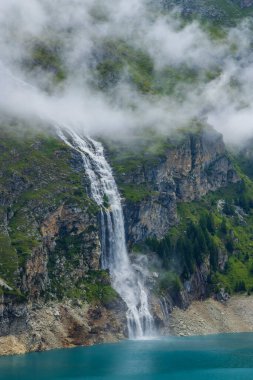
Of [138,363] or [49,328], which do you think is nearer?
[138,363]

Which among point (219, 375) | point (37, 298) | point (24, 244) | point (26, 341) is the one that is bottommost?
point (219, 375)

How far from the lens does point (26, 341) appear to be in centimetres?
17288

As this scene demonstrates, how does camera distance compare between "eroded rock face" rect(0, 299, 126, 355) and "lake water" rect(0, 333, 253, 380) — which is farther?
"eroded rock face" rect(0, 299, 126, 355)

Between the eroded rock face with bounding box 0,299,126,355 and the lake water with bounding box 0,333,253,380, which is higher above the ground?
the eroded rock face with bounding box 0,299,126,355

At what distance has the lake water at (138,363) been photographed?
136 meters

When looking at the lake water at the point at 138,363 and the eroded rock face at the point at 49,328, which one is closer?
the lake water at the point at 138,363

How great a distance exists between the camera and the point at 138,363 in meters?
152

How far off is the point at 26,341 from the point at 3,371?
34.5 meters

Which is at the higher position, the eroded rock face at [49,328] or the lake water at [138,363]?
the eroded rock face at [49,328]

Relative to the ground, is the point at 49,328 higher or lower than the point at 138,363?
higher

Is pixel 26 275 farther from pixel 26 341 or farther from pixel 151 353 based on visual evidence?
pixel 151 353

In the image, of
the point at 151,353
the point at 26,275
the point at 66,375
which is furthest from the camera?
the point at 26,275

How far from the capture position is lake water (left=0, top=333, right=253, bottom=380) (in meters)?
136

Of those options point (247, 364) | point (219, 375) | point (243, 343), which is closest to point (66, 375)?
point (219, 375)
